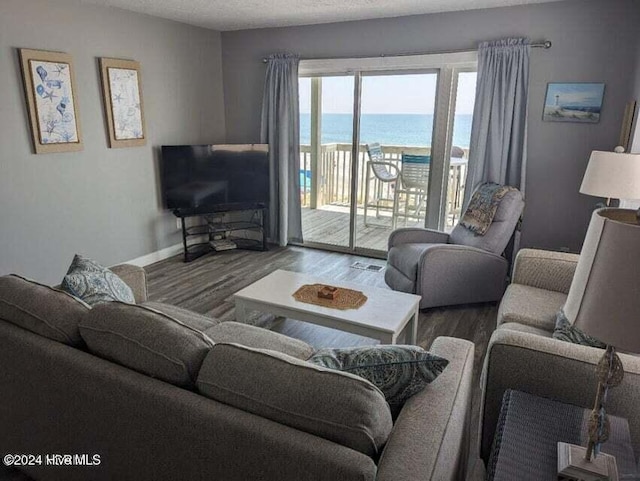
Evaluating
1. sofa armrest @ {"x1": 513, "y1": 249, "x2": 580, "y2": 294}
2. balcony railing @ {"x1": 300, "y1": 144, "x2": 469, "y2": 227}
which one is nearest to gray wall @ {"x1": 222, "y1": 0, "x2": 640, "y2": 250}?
balcony railing @ {"x1": 300, "y1": 144, "x2": 469, "y2": 227}

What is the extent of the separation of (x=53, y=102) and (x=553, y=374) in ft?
12.8

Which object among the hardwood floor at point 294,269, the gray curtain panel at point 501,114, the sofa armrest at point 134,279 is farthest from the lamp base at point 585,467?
the gray curtain panel at point 501,114

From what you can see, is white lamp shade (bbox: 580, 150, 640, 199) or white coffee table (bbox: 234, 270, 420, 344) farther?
white lamp shade (bbox: 580, 150, 640, 199)

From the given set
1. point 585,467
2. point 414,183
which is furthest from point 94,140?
point 585,467

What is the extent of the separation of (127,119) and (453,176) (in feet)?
10.7

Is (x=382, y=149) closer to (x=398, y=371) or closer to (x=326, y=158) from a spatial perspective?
(x=326, y=158)

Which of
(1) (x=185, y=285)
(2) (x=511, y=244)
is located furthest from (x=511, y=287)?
(1) (x=185, y=285)

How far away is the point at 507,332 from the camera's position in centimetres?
167

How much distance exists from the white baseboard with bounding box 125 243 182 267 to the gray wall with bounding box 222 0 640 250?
8.71 ft

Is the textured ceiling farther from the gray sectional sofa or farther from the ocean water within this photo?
the gray sectional sofa

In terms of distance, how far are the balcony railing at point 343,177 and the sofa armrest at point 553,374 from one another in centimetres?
295

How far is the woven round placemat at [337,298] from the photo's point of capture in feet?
8.65

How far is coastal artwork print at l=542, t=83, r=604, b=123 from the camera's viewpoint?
11.6 ft

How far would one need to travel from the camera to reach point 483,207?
3.63 meters
